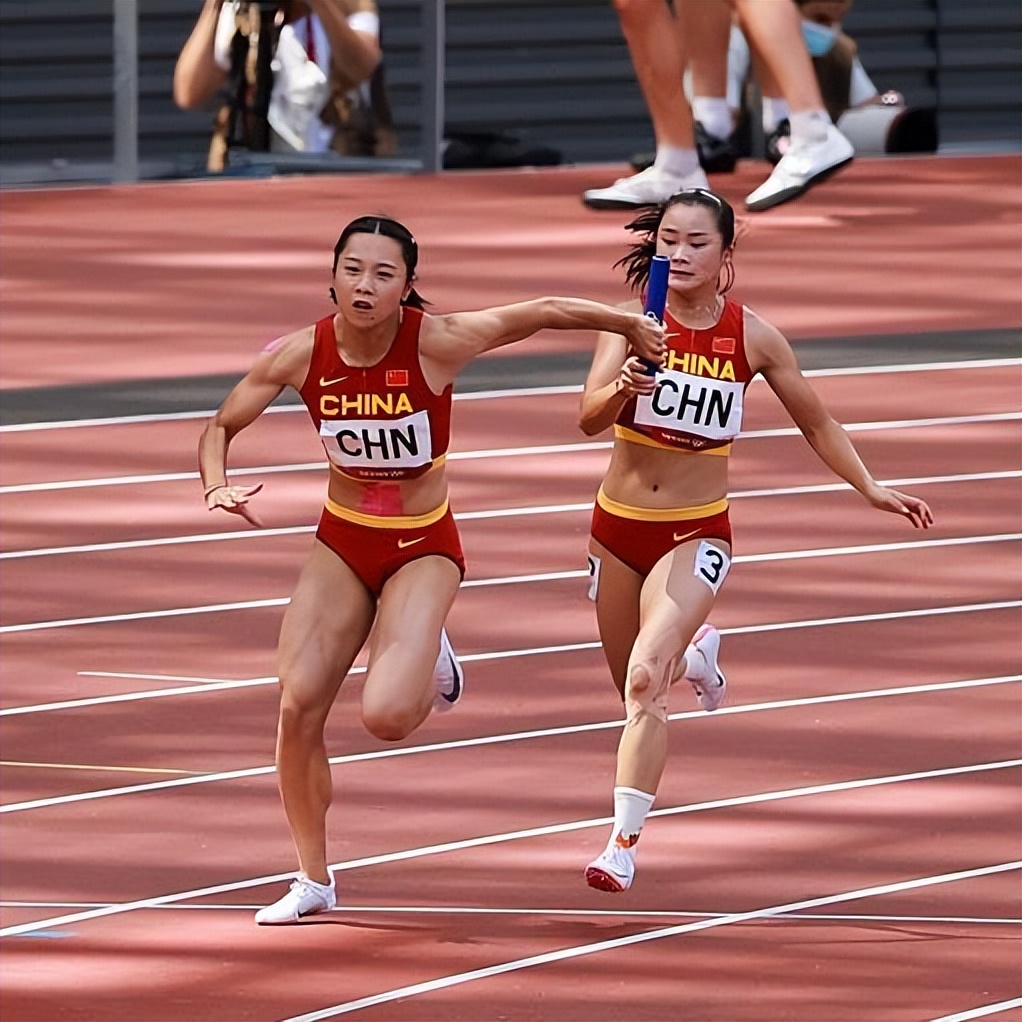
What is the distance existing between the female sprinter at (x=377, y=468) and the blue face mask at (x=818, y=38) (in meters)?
12.5

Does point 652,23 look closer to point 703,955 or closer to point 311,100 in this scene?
point 703,955

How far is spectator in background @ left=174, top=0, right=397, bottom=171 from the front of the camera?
61.7 feet

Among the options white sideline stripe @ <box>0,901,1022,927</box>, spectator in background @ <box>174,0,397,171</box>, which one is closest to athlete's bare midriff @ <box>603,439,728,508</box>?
white sideline stripe @ <box>0,901,1022,927</box>

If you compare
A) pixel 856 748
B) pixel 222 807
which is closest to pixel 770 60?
pixel 856 748

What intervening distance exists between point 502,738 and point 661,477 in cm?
398

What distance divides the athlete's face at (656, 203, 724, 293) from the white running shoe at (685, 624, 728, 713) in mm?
1139

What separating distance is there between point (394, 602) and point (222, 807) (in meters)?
3.20

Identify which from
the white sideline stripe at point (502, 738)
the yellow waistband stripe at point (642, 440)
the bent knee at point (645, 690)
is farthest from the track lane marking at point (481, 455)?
the yellow waistband stripe at point (642, 440)

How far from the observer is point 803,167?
15023 mm

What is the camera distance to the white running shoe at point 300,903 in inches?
342

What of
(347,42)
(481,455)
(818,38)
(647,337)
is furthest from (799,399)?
(818,38)

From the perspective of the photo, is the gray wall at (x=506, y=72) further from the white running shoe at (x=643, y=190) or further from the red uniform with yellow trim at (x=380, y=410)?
the red uniform with yellow trim at (x=380, y=410)

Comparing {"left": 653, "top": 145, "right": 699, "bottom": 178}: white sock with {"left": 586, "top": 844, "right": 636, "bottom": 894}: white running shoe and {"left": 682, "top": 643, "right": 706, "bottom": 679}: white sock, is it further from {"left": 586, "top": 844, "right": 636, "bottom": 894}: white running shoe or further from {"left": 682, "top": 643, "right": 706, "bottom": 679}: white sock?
{"left": 586, "top": 844, "right": 636, "bottom": 894}: white running shoe

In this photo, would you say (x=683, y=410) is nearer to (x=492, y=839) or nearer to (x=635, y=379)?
(x=635, y=379)
